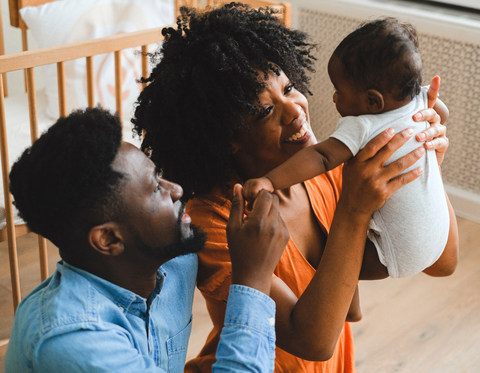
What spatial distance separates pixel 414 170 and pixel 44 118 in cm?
181

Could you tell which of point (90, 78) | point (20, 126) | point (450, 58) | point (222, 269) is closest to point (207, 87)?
point (222, 269)

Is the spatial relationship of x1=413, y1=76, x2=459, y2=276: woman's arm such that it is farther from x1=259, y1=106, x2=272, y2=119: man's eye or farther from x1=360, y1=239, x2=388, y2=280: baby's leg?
x1=259, y1=106, x2=272, y2=119: man's eye

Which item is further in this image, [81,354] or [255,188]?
[255,188]

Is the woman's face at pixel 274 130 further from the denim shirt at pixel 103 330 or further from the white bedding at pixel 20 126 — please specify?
the white bedding at pixel 20 126

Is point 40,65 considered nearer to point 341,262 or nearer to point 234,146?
point 234,146

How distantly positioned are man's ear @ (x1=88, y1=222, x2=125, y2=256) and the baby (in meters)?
0.27

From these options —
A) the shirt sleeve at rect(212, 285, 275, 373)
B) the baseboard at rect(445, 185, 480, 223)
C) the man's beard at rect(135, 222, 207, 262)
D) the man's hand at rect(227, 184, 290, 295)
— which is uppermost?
the man's hand at rect(227, 184, 290, 295)

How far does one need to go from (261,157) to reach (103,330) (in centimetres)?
49

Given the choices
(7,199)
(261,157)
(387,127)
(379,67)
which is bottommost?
(7,199)

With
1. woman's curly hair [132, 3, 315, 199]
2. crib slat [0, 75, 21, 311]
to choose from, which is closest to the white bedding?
crib slat [0, 75, 21, 311]

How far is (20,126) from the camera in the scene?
7.11 ft

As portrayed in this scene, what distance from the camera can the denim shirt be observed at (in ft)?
2.48

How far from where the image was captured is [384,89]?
999 mm

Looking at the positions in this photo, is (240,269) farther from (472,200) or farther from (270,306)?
(472,200)
